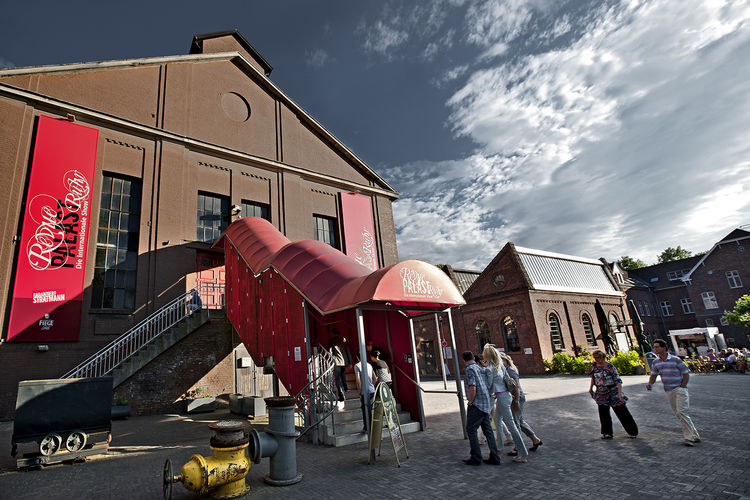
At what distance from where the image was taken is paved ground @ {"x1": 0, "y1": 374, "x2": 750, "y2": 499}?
15.2 feet

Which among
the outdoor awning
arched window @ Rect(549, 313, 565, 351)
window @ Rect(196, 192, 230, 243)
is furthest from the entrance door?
arched window @ Rect(549, 313, 565, 351)

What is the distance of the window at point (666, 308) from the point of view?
4257 centimetres

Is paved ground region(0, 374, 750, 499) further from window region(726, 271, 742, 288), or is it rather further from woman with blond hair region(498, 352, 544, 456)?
window region(726, 271, 742, 288)

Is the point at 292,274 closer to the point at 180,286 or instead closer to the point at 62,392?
the point at 62,392

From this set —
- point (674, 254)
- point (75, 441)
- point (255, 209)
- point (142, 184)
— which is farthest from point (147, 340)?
point (674, 254)

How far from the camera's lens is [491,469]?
5566 millimetres

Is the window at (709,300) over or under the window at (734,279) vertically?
under

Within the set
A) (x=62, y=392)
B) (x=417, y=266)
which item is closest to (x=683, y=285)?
(x=417, y=266)

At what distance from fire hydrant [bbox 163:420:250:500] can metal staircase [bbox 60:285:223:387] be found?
33.8ft

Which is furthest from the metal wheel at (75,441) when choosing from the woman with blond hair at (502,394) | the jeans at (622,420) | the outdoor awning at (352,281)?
the jeans at (622,420)

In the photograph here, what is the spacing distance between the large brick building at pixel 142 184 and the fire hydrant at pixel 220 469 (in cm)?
1091

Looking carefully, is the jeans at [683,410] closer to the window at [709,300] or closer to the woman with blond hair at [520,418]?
the woman with blond hair at [520,418]

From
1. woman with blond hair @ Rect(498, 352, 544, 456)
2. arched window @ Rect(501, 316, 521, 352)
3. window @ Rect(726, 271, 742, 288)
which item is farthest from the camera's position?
window @ Rect(726, 271, 742, 288)

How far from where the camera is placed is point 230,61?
2330 centimetres
